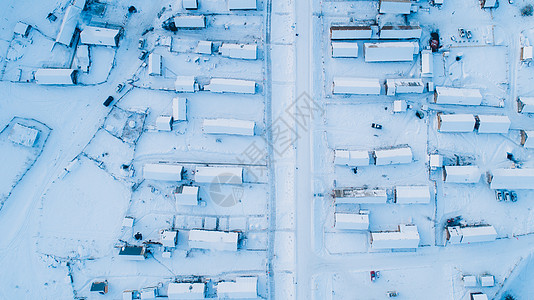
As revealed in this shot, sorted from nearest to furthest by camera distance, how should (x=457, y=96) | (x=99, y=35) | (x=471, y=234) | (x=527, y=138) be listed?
(x=471, y=234) → (x=527, y=138) → (x=457, y=96) → (x=99, y=35)

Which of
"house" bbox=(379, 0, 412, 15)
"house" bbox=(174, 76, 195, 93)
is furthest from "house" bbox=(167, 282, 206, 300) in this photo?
"house" bbox=(379, 0, 412, 15)

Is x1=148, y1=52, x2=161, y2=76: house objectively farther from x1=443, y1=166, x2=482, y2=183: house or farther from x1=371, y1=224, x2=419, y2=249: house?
x1=443, y1=166, x2=482, y2=183: house

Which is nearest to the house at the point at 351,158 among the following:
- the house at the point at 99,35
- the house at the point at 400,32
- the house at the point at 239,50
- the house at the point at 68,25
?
the house at the point at 400,32

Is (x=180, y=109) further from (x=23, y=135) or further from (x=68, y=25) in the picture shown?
(x=23, y=135)

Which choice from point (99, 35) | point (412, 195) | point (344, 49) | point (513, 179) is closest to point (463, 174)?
point (513, 179)

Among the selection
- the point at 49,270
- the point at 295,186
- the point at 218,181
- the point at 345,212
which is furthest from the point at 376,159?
the point at 49,270

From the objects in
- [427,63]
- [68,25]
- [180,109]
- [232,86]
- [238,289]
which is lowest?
[238,289]

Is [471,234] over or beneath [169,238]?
over
